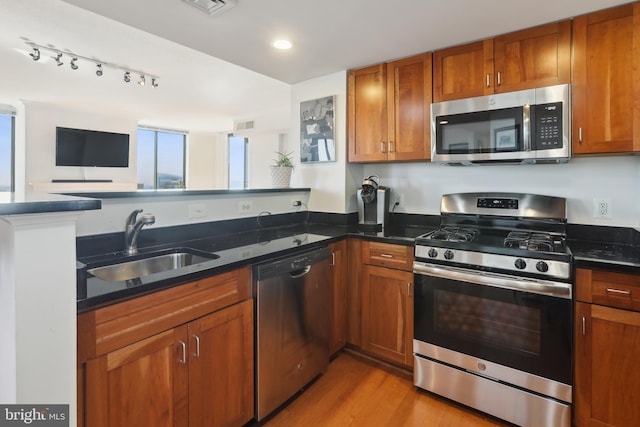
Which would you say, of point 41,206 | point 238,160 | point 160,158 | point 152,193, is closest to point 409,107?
point 152,193

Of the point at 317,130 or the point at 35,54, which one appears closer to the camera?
the point at 317,130

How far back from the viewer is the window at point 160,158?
7.38 m

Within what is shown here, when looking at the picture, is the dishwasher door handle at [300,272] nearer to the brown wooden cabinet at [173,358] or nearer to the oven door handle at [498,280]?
the brown wooden cabinet at [173,358]

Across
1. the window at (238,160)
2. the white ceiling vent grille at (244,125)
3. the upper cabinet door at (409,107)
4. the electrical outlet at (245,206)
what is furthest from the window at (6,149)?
the upper cabinet door at (409,107)

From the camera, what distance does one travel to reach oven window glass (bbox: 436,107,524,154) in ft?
6.38

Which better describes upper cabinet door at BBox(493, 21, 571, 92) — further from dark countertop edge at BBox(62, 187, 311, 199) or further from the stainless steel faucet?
the stainless steel faucet

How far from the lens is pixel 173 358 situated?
133 cm

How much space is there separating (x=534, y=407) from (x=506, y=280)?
0.64 metres

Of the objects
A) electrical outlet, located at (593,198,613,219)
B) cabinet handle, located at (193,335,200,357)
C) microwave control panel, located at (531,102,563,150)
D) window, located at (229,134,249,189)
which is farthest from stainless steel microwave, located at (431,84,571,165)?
window, located at (229,134,249,189)

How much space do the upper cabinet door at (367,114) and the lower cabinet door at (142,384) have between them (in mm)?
1804

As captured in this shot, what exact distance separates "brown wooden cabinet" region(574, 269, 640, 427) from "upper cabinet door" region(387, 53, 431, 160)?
1208 mm

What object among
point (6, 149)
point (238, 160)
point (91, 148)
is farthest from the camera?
point (238, 160)

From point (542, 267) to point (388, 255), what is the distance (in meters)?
0.86

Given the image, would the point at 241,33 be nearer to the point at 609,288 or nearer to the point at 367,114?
the point at 367,114
